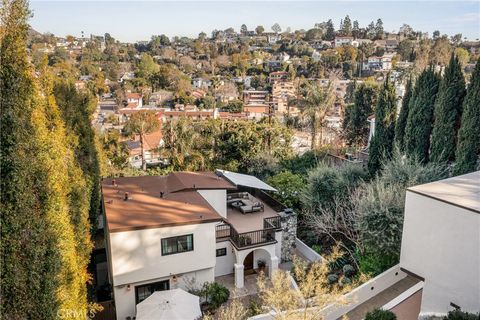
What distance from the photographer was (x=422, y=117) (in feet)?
70.9

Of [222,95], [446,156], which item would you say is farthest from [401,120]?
[222,95]

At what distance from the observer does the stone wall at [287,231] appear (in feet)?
61.4

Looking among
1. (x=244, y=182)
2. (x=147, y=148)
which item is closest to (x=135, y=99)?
(x=147, y=148)

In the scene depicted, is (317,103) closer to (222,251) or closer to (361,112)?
(361,112)

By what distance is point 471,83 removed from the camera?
1862 cm

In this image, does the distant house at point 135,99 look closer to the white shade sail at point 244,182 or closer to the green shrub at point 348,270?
the white shade sail at point 244,182

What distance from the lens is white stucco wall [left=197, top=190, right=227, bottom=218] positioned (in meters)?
18.3

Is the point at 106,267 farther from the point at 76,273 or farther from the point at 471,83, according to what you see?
the point at 471,83

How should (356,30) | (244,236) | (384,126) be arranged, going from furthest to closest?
(356,30), (384,126), (244,236)

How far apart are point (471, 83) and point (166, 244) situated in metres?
18.2

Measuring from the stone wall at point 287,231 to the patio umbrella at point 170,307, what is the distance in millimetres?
6767

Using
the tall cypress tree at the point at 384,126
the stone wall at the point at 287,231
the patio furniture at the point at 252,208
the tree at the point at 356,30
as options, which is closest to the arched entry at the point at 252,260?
the stone wall at the point at 287,231

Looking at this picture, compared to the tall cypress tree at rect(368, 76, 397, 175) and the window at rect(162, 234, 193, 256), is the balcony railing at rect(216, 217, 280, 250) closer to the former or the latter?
the window at rect(162, 234, 193, 256)

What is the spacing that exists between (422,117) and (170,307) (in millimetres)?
18717
